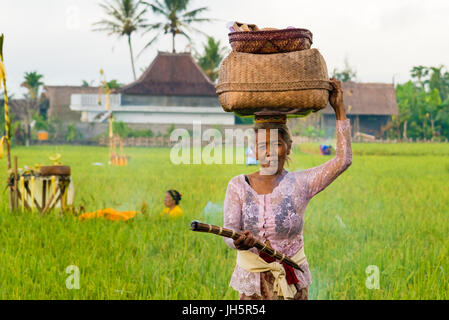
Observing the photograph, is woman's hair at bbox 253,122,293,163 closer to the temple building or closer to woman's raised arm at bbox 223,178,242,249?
Answer: woman's raised arm at bbox 223,178,242,249

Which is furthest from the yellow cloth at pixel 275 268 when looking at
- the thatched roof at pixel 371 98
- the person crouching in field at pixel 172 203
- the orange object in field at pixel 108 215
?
the thatched roof at pixel 371 98

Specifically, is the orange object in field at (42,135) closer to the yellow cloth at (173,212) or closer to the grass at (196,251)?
the grass at (196,251)

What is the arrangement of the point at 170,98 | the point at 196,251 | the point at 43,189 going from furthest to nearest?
the point at 170,98 < the point at 43,189 < the point at 196,251

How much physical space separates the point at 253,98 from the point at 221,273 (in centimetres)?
242

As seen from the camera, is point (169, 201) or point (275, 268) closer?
point (275, 268)

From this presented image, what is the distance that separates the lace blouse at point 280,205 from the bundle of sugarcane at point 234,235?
0.05 metres

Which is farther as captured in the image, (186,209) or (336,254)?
(186,209)

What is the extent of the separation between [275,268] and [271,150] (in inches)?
19.3

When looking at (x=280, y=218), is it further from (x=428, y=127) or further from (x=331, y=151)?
(x=428, y=127)

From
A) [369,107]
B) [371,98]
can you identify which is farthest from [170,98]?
[371,98]

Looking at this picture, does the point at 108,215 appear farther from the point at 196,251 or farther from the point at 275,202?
the point at 275,202

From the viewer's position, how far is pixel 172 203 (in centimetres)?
641

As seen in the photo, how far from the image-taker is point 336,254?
4867mm
